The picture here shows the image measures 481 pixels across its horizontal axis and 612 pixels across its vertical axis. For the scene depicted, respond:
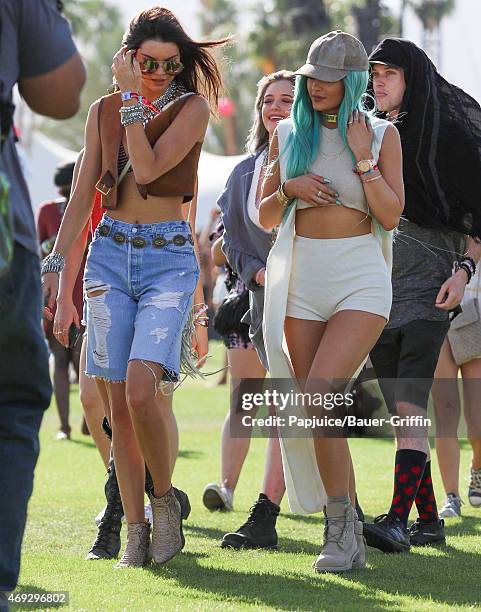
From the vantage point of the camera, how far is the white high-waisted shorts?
550 cm

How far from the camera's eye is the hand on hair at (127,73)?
5.53m

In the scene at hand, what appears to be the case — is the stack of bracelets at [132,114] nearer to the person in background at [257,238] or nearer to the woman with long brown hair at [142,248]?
the woman with long brown hair at [142,248]

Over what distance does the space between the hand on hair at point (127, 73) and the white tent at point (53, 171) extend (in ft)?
65.5

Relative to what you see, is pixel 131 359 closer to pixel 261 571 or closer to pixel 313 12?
pixel 261 571

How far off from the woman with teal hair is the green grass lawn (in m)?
0.31

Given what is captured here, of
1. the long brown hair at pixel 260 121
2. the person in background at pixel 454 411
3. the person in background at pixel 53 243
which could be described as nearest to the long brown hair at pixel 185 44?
the long brown hair at pixel 260 121

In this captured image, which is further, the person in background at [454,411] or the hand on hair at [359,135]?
the person in background at [454,411]

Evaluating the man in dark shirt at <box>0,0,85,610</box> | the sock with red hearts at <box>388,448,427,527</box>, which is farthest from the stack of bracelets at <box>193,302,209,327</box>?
the man in dark shirt at <box>0,0,85,610</box>

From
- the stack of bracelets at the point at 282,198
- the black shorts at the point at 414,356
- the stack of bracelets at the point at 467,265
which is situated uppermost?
the stack of bracelets at the point at 467,265

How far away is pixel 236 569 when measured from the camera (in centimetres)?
571

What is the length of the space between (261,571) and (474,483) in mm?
2848

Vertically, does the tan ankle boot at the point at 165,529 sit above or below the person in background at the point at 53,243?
below

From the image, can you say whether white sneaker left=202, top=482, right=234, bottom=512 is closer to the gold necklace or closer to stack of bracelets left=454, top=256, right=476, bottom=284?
stack of bracelets left=454, top=256, right=476, bottom=284

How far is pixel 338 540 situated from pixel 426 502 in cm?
111
